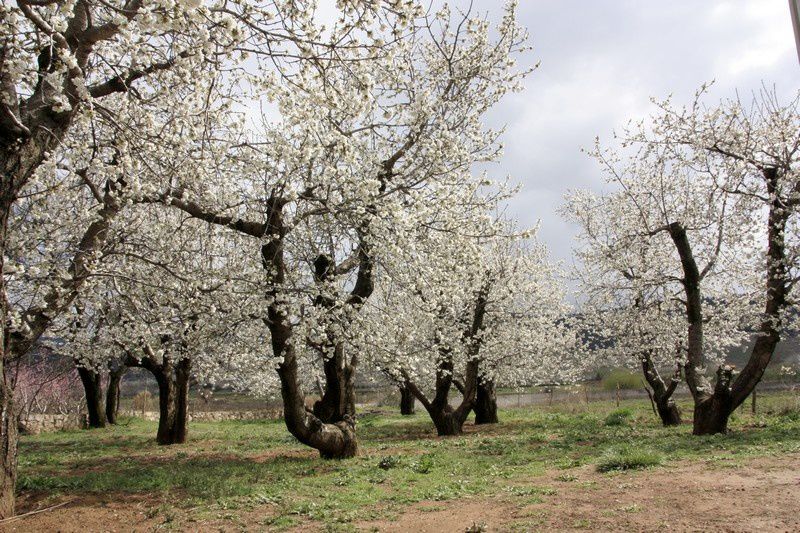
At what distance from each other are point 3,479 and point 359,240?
610 cm

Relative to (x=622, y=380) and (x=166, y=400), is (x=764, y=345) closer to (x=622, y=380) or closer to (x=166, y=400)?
(x=166, y=400)

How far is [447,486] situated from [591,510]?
268 cm

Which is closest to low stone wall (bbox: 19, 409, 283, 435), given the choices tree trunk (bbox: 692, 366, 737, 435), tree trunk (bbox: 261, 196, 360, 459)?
tree trunk (bbox: 261, 196, 360, 459)

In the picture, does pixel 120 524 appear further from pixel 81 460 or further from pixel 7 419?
pixel 81 460

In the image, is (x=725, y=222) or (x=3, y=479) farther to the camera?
(x=725, y=222)

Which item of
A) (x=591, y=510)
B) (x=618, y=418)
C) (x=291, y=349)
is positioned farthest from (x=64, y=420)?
(x=591, y=510)

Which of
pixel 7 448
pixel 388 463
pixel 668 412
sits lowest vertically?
pixel 668 412

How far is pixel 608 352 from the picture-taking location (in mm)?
21875

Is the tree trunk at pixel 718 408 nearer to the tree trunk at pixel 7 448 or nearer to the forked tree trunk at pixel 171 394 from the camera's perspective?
the forked tree trunk at pixel 171 394

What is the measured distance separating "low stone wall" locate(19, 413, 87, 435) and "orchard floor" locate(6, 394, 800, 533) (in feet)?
26.7

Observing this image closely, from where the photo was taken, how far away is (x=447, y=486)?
29.0 ft

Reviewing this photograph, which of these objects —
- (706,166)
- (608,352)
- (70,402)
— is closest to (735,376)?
(706,166)

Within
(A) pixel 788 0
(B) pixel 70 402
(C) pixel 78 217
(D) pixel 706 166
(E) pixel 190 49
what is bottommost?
(B) pixel 70 402

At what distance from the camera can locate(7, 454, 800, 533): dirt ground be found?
242 inches
